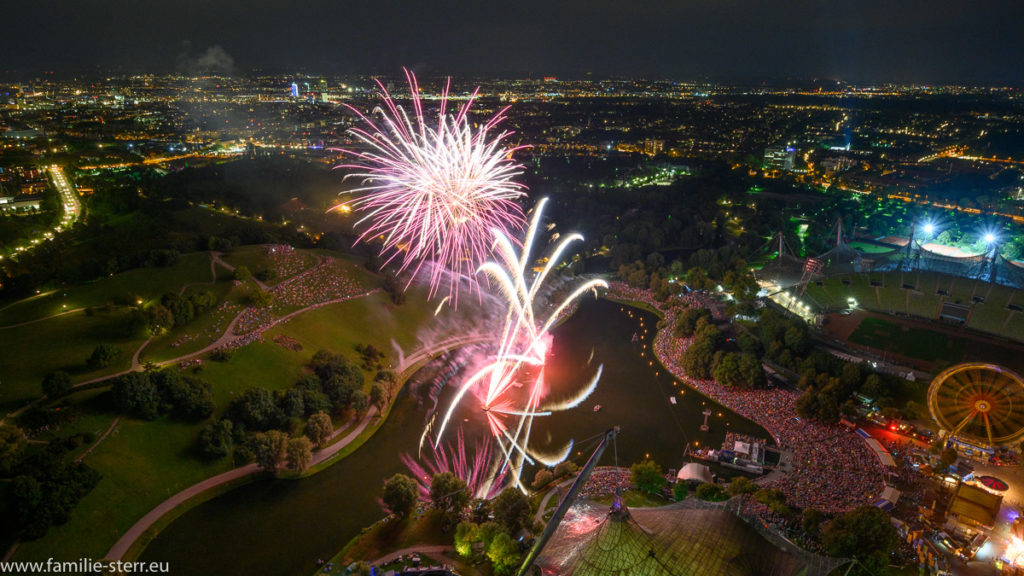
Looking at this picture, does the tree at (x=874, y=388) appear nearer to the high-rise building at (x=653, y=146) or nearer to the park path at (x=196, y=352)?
the park path at (x=196, y=352)

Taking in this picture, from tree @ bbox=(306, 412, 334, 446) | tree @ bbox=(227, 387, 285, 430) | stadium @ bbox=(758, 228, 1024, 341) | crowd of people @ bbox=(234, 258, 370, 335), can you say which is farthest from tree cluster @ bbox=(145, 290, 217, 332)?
stadium @ bbox=(758, 228, 1024, 341)

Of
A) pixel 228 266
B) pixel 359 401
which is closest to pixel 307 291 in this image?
pixel 228 266

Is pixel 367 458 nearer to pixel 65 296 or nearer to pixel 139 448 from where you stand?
pixel 139 448

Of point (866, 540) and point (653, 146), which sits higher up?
point (653, 146)

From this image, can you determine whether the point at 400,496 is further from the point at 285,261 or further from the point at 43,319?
the point at 285,261

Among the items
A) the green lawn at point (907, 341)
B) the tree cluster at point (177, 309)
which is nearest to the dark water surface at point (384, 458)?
the tree cluster at point (177, 309)

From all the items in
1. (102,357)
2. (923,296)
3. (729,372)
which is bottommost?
(729,372)

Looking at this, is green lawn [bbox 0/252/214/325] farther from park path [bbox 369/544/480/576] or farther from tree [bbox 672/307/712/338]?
tree [bbox 672/307/712/338]
